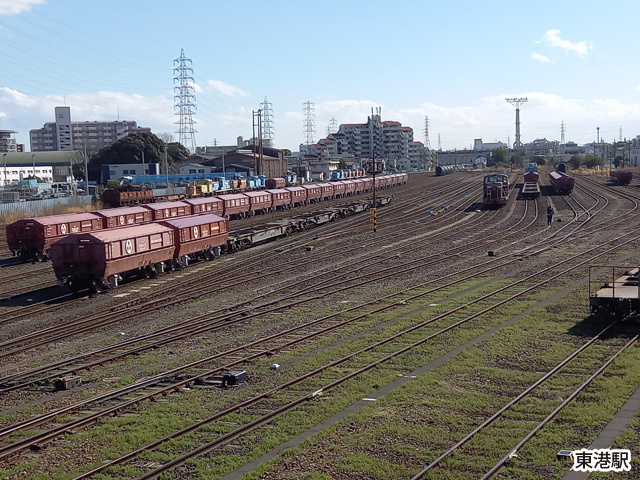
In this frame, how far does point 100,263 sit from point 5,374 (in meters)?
12.1

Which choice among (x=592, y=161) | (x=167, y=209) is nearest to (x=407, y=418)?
(x=167, y=209)

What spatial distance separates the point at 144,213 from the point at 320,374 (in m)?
35.4

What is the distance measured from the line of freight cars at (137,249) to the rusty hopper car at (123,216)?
649cm

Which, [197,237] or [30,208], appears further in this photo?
[30,208]

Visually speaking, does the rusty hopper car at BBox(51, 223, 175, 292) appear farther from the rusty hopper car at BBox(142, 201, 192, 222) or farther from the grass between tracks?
the rusty hopper car at BBox(142, 201, 192, 222)

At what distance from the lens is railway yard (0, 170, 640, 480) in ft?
39.6

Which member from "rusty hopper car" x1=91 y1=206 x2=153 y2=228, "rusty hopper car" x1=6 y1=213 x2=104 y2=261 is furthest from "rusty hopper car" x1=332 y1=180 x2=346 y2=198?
"rusty hopper car" x1=6 y1=213 x2=104 y2=261

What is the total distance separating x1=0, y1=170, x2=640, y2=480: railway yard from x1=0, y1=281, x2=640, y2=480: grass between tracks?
0.05 meters

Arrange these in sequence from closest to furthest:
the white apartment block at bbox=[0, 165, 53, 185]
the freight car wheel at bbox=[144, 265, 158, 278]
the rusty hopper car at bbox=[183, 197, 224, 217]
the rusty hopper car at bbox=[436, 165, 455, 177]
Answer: the freight car wheel at bbox=[144, 265, 158, 278], the rusty hopper car at bbox=[183, 197, 224, 217], the white apartment block at bbox=[0, 165, 53, 185], the rusty hopper car at bbox=[436, 165, 455, 177]

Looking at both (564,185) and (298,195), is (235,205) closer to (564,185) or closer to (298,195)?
(298,195)

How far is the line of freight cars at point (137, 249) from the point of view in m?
30.2

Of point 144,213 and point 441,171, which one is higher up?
point 441,171

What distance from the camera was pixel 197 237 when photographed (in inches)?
1529

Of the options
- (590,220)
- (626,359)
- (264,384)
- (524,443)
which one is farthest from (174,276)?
(590,220)
